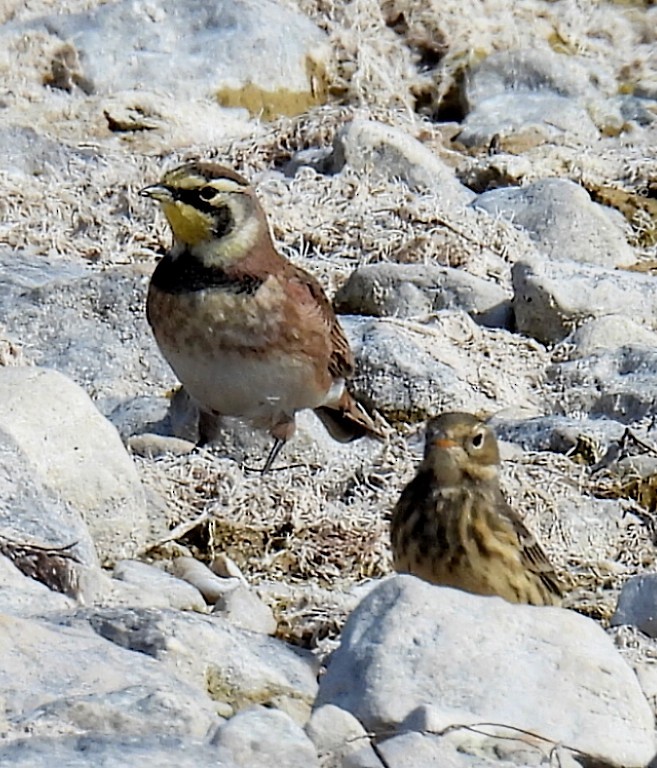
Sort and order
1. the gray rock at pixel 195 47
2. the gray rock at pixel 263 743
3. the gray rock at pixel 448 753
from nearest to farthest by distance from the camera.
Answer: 1. the gray rock at pixel 263 743
2. the gray rock at pixel 448 753
3. the gray rock at pixel 195 47

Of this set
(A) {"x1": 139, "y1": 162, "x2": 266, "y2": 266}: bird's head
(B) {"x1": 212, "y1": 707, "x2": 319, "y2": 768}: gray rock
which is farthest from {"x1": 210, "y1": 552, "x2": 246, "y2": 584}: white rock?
(B) {"x1": 212, "y1": 707, "x2": 319, "y2": 768}: gray rock

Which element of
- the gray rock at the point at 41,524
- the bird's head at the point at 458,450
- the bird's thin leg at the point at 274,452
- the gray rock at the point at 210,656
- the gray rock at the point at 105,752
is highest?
the gray rock at the point at 105,752

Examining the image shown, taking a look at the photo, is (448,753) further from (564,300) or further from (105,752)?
(564,300)

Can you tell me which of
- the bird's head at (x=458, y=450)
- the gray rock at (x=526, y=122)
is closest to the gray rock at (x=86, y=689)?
the bird's head at (x=458, y=450)

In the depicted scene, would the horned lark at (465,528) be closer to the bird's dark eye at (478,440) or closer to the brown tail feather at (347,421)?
the bird's dark eye at (478,440)

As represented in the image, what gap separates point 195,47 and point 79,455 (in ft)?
24.4

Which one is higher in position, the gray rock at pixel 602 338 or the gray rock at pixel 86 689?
the gray rock at pixel 86 689

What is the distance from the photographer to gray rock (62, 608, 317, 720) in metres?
4.68

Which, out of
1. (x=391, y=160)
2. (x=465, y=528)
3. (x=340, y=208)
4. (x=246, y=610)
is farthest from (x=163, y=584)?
(x=391, y=160)

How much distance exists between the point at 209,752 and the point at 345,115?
8979mm

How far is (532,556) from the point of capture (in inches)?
234

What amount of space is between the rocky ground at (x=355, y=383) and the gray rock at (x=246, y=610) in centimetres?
2

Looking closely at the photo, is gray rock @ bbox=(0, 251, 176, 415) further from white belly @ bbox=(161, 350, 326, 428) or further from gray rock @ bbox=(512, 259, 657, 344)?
gray rock @ bbox=(512, 259, 657, 344)

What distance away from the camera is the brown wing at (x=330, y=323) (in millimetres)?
8086
